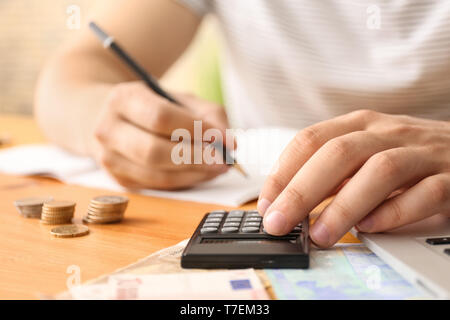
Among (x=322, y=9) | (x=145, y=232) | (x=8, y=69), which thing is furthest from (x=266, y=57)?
(x=8, y=69)

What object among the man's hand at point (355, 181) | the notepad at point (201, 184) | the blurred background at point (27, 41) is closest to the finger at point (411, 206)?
the man's hand at point (355, 181)

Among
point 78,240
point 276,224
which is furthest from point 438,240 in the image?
point 78,240

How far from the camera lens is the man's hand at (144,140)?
77 centimetres

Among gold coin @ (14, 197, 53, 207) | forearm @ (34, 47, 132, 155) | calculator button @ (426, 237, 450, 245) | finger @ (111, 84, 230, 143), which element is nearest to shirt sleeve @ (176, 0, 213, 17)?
forearm @ (34, 47, 132, 155)

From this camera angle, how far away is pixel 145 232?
577mm

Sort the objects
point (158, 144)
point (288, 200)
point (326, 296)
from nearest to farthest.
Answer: point (326, 296)
point (288, 200)
point (158, 144)

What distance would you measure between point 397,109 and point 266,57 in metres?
0.31

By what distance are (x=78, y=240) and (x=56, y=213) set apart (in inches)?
3.3

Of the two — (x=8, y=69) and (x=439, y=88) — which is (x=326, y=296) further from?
(x=8, y=69)

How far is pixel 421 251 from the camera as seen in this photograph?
427 mm

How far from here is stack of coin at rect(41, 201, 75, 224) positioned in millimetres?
606

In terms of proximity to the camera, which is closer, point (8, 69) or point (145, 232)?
point (145, 232)

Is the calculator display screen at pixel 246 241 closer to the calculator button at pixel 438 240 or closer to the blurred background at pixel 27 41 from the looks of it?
the calculator button at pixel 438 240

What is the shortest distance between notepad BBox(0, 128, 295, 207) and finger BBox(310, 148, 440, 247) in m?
0.25
